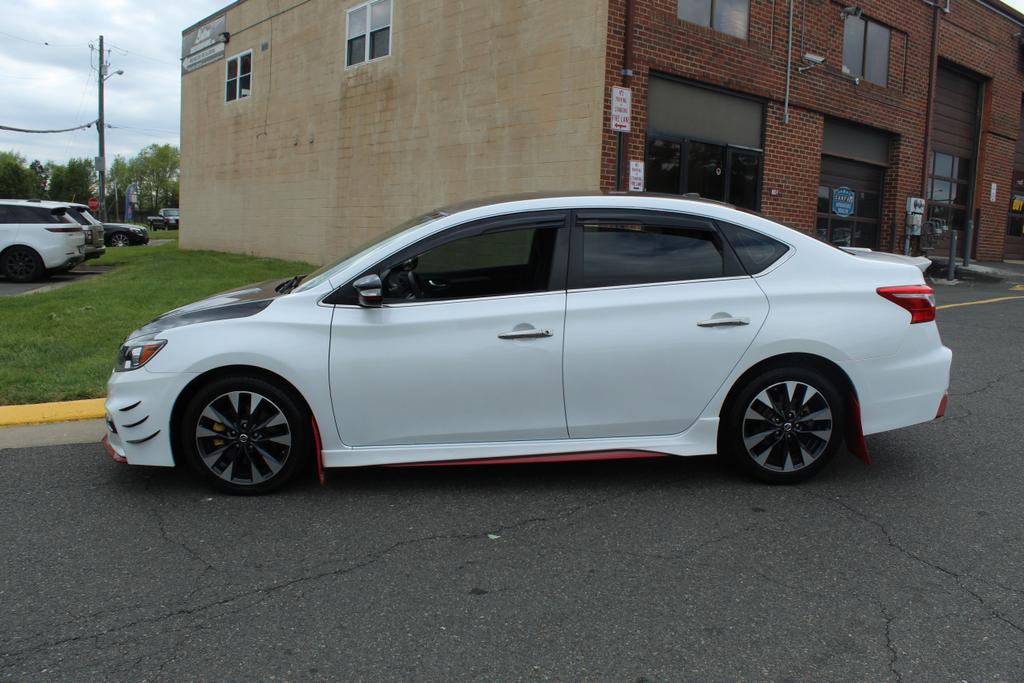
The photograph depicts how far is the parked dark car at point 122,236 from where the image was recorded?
34.2m

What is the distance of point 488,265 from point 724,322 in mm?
1403

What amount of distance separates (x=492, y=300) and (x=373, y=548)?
4.58 feet

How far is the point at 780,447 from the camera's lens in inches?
176

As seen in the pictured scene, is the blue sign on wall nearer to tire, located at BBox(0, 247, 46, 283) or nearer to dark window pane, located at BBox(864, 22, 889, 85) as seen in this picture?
dark window pane, located at BBox(864, 22, 889, 85)

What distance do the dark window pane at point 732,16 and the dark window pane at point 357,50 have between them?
747 cm

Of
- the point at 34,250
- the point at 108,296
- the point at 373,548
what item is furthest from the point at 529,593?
the point at 34,250

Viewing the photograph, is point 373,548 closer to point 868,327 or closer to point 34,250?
point 868,327

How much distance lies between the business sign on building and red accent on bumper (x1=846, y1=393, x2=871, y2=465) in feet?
75.1

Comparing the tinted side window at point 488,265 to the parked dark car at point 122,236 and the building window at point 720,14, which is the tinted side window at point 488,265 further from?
the parked dark car at point 122,236

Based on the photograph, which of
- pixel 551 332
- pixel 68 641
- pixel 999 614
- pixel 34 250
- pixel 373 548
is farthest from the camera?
pixel 34 250

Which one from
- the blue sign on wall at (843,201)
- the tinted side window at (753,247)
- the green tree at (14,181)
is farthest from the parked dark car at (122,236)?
the green tree at (14,181)

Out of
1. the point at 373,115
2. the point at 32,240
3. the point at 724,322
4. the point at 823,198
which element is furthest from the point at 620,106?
the point at 32,240

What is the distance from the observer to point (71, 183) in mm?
108562

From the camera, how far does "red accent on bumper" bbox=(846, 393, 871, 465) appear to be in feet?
14.8
